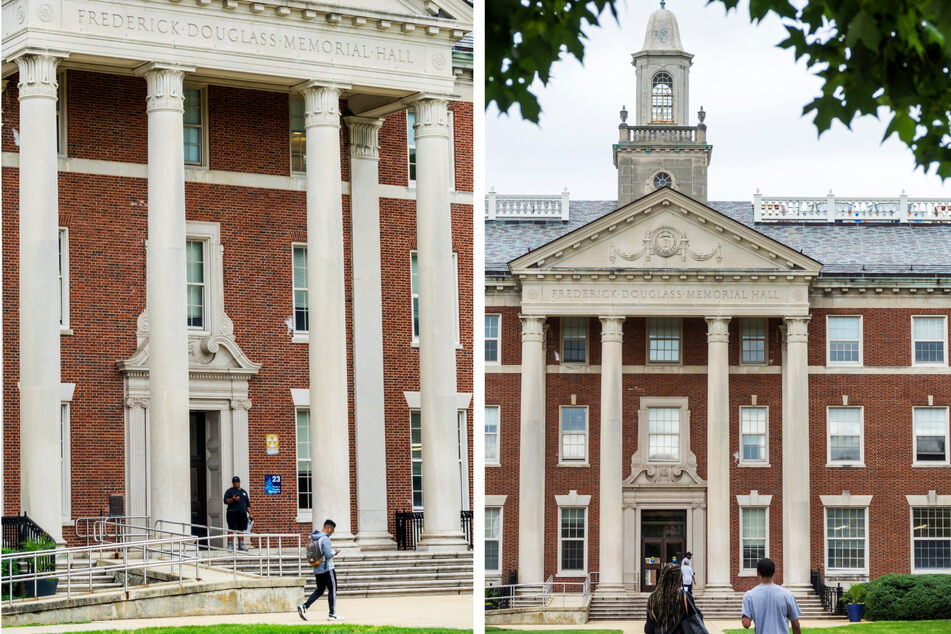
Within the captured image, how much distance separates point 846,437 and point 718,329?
5181 mm

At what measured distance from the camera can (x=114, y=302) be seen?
28.7 meters

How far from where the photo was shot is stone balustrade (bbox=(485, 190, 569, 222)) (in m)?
54.4

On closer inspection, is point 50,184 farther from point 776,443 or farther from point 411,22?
point 776,443

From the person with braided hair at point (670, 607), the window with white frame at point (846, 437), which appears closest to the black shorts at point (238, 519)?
the person with braided hair at point (670, 607)

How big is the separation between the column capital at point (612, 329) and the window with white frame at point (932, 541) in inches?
409

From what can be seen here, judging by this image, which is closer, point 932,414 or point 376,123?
point 376,123

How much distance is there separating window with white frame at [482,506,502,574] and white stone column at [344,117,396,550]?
56.8ft

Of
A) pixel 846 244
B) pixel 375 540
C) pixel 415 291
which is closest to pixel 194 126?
pixel 415 291

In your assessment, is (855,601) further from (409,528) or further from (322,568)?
(322,568)

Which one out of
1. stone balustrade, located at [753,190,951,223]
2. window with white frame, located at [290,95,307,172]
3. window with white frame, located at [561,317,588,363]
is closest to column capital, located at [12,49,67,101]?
window with white frame, located at [290,95,307,172]

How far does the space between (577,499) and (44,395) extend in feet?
87.0

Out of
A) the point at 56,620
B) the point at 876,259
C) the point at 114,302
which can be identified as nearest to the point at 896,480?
the point at 876,259

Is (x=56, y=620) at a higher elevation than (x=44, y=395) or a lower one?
lower

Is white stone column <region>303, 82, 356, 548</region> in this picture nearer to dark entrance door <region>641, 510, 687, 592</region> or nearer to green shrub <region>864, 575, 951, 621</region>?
green shrub <region>864, 575, 951, 621</region>
